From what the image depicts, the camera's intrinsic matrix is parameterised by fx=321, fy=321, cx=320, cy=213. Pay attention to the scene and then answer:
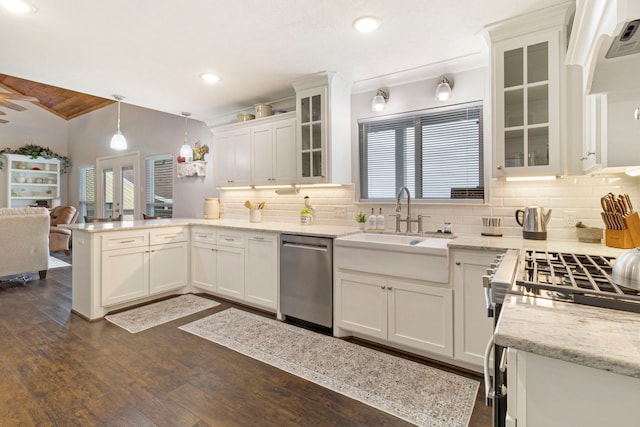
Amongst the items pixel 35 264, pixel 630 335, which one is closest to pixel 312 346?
pixel 630 335

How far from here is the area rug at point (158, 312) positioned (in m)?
3.05

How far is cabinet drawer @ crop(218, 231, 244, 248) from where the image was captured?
11.3 ft

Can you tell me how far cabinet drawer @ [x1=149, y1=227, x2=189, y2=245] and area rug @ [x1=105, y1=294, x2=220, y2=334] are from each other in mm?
693

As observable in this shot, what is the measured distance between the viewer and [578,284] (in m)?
1.09

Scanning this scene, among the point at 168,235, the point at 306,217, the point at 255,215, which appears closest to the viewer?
the point at 306,217

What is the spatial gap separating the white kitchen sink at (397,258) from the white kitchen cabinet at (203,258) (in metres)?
1.70

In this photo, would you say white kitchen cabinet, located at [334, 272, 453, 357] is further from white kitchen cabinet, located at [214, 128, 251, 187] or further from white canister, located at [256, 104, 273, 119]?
white canister, located at [256, 104, 273, 119]

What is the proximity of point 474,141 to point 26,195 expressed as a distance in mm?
10218

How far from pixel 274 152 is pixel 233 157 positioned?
0.71m

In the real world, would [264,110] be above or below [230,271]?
above

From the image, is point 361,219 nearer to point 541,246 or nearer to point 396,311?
point 396,311

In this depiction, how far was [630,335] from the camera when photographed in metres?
0.73

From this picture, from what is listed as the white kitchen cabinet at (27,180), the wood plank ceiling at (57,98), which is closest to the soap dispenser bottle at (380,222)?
the wood plank ceiling at (57,98)

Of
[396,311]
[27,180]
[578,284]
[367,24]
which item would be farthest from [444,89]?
[27,180]
